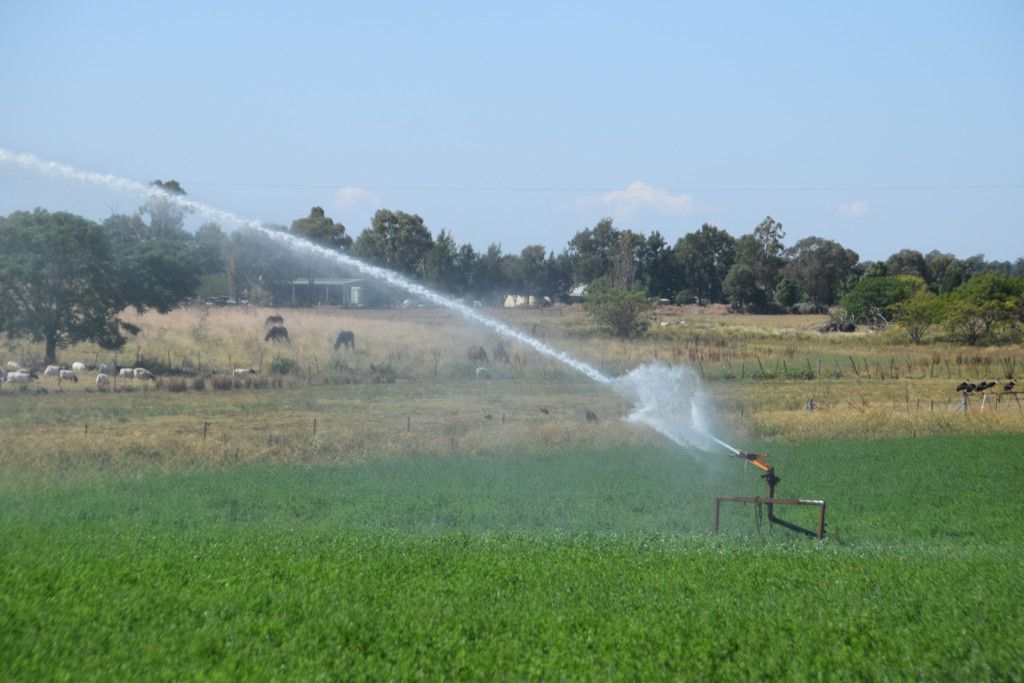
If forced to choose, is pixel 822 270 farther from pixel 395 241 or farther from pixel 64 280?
pixel 64 280

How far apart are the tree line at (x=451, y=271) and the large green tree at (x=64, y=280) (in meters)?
0.07

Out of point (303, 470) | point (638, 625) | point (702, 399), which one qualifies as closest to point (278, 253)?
point (702, 399)

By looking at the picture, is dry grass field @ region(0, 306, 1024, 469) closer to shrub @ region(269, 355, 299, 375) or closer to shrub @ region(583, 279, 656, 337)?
shrub @ region(269, 355, 299, 375)

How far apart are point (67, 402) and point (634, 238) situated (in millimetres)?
102208

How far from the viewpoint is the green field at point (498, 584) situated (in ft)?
39.7

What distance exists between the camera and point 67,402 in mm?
41250

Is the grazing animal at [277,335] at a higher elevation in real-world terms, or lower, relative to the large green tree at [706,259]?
lower

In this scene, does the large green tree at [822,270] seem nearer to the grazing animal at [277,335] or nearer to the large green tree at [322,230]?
the large green tree at [322,230]

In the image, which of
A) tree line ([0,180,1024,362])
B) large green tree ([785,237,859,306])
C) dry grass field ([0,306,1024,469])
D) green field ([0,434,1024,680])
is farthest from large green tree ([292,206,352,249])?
green field ([0,434,1024,680])

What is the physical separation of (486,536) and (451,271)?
77.2 metres

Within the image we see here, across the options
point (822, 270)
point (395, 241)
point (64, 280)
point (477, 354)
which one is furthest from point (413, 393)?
point (822, 270)

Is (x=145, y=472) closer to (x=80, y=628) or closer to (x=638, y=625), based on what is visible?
(x=80, y=628)

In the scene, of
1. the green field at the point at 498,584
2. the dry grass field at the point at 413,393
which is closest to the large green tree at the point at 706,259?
the dry grass field at the point at 413,393

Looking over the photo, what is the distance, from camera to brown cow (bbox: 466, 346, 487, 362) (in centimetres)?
5775
